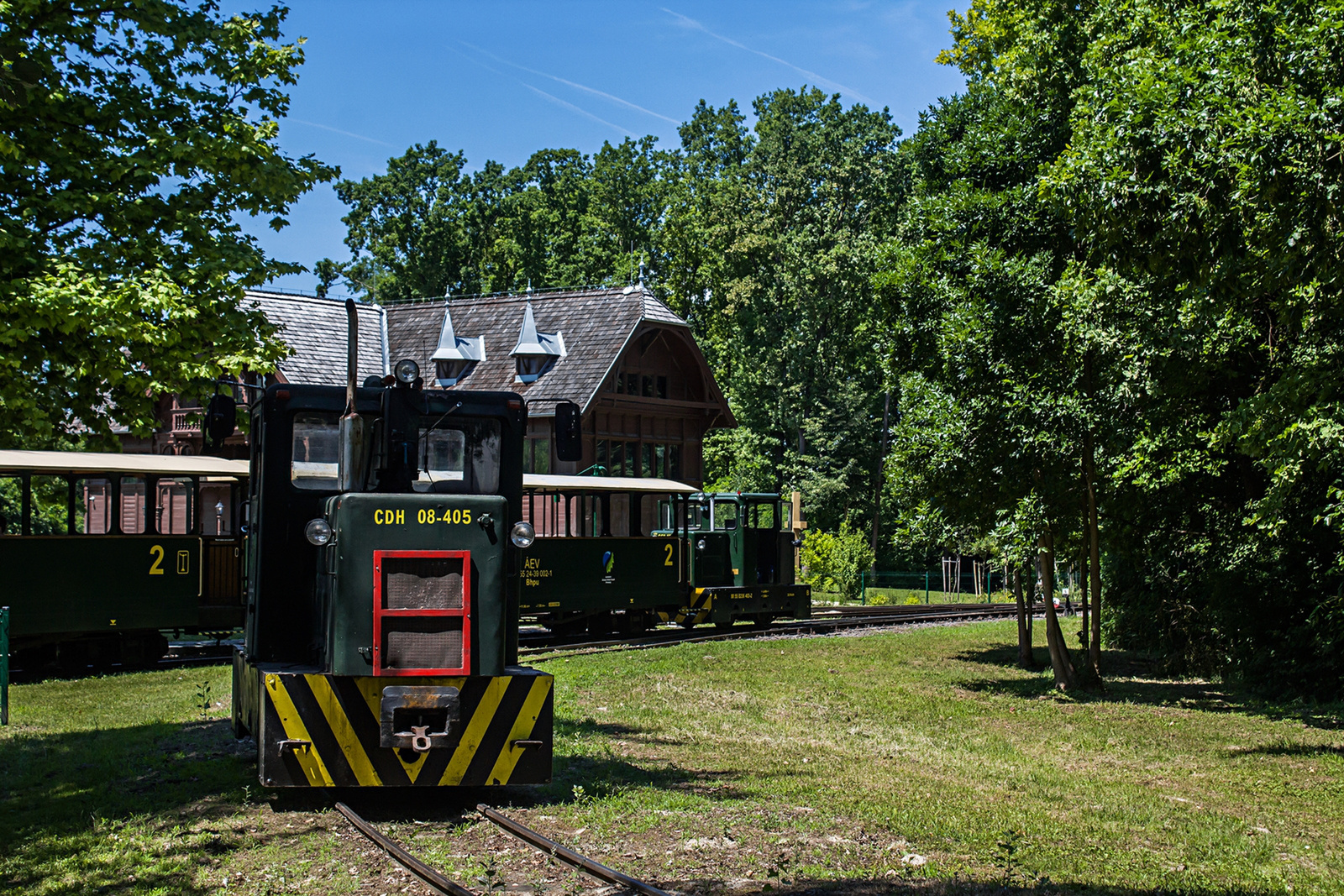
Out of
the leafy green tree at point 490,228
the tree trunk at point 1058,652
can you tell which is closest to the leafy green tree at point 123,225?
the tree trunk at point 1058,652

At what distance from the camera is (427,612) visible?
8.56 m

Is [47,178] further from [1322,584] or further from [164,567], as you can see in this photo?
[1322,584]

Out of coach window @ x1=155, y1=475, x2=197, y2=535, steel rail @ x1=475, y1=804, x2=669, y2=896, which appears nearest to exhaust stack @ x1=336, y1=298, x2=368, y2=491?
steel rail @ x1=475, y1=804, x2=669, y2=896

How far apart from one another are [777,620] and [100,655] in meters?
17.6

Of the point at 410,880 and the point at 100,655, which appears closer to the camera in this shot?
the point at 410,880

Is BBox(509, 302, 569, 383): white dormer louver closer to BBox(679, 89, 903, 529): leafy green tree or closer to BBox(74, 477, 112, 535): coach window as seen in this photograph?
BBox(679, 89, 903, 529): leafy green tree

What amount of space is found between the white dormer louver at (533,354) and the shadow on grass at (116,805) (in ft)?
109

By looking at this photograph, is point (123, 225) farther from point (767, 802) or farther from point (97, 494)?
point (97, 494)

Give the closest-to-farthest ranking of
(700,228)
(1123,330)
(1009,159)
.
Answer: (1123,330), (1009,159), (700,228)

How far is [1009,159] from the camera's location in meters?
18.7

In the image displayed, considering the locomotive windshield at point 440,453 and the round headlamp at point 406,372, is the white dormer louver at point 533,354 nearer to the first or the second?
the locomotive windshield at point 440,453

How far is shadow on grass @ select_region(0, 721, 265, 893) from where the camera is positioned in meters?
7.37

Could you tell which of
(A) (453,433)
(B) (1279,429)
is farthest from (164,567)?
(B) (1279,429)

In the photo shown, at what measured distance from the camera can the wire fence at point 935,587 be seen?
4506 cm
